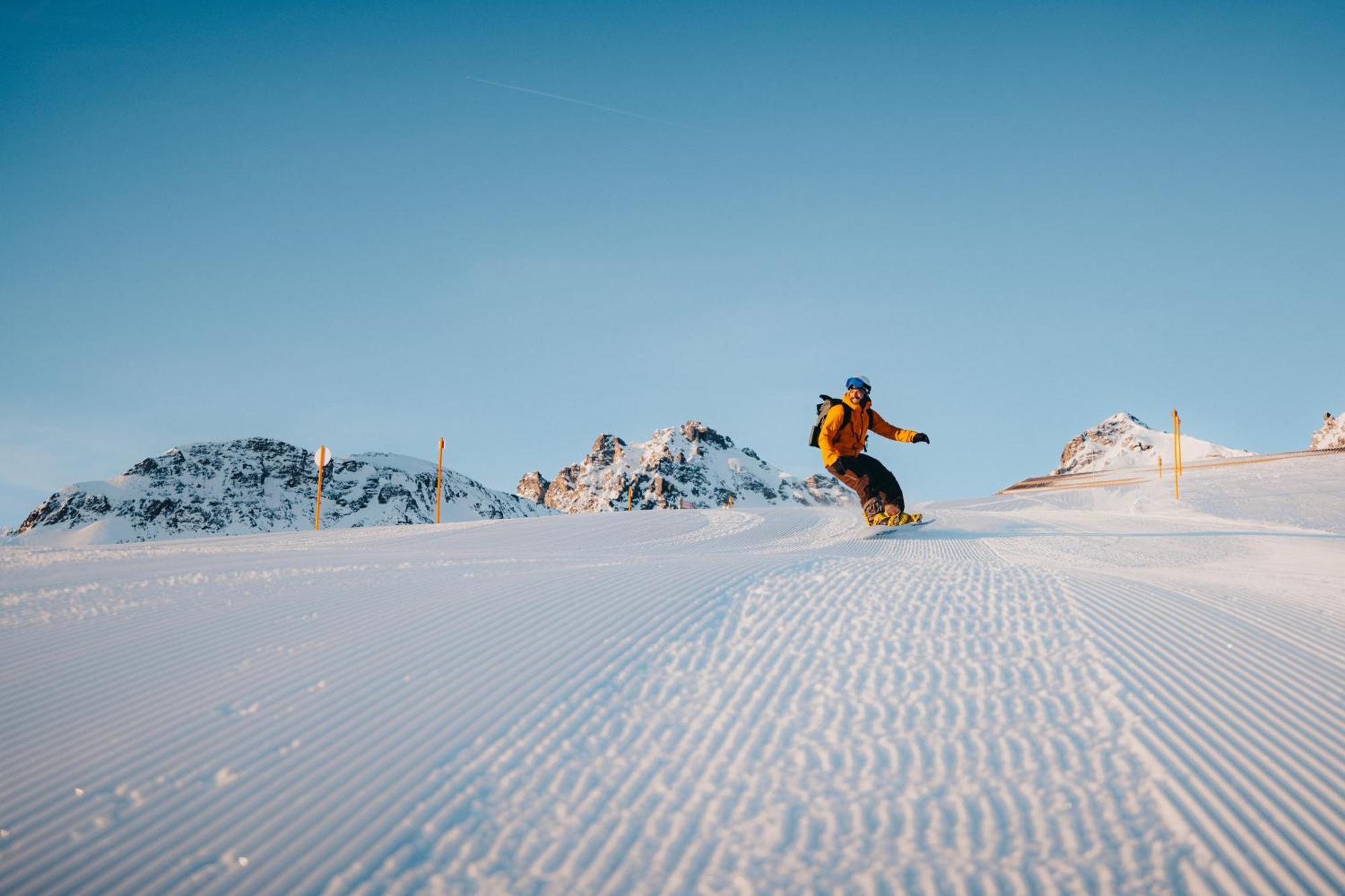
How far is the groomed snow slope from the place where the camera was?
1.97 metres

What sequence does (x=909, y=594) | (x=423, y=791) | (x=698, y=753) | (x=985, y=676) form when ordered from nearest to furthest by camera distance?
1. (x=423, y=791)
2. (x=698, y=753)
3. (x=985, y=676)
4. (x=909, y=594)

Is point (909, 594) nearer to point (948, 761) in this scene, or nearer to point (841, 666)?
point (841, 666)

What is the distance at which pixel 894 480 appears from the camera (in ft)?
28.4

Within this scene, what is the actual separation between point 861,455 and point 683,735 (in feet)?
21.7

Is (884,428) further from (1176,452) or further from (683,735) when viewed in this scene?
(1176,452)

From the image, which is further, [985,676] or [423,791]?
[985,676]

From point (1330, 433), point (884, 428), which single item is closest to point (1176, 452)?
point (884, 428)

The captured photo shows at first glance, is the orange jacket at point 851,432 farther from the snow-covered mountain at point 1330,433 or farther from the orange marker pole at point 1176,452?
the snow-covered mountain at point 1330,433

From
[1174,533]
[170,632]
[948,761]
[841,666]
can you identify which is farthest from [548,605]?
[1174,533]

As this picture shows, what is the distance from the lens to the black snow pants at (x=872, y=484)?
8.46 meters

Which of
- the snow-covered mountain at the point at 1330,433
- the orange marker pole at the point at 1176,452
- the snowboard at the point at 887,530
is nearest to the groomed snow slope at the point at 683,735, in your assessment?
the snowboard at the point at 887,530

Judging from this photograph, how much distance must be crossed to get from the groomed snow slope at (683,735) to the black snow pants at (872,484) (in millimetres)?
3652

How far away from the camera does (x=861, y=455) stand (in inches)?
344

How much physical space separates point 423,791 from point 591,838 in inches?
23.0
